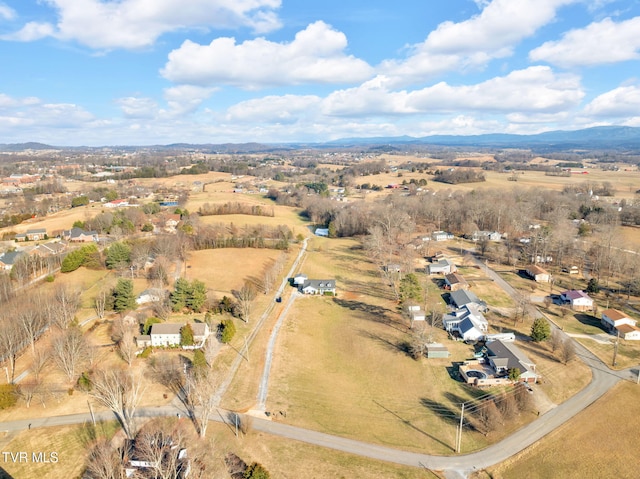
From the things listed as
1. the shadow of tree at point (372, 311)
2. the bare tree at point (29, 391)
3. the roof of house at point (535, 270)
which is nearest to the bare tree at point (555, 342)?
the shadow of tree at point (372, 311)

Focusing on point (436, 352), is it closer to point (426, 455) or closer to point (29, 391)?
point (426, 455)

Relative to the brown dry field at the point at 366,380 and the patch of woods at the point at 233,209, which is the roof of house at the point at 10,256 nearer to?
the patch of woods at the point at 233,209

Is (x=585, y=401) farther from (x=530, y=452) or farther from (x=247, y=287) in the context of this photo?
(x=247, y=287)

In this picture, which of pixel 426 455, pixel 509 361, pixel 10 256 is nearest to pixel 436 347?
pixel 509 361

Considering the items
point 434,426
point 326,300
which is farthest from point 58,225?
point 434,426

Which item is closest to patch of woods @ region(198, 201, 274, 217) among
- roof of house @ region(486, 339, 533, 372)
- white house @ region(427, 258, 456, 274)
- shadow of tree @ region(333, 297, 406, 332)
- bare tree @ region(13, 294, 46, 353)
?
white house @ region(427, 258, 456, 274)

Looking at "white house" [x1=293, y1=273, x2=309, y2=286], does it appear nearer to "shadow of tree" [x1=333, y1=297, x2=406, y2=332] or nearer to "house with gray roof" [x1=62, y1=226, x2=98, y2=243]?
"shadow of tree" [x1=333, y1=297, x2=406, y2=332]

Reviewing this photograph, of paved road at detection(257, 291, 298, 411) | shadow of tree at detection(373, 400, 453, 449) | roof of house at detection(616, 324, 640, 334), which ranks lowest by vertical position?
shadow of tree at detection(373, 400, 453, 449)
